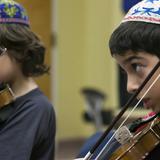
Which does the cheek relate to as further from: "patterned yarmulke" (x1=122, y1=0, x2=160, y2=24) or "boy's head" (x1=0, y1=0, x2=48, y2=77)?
"patterned yarmulke" (x1=122, y1=0, x2=160, y2=24)

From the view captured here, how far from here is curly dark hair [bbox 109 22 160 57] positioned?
1.44 metres

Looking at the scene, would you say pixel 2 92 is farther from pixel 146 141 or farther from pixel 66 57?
pixel 66 57

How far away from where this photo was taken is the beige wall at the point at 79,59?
6285 mm

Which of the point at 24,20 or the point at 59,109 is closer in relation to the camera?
the point at 24,20

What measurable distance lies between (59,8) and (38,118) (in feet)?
14.9

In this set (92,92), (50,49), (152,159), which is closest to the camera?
(152,159)

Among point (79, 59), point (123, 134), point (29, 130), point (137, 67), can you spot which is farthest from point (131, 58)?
point (79, 59)

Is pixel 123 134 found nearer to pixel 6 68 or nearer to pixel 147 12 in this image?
pixel 147 12

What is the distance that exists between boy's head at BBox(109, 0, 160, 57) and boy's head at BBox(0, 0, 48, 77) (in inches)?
21.7

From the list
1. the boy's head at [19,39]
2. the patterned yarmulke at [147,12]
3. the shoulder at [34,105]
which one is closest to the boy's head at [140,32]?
the patterned yarmulke at [147,12]

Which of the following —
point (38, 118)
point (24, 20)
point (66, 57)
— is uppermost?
point (24, 20)

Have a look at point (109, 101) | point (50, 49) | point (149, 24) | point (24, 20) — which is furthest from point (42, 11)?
point (149, 24)

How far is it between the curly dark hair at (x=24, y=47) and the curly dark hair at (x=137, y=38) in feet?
1.85

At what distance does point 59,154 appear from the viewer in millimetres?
5805
